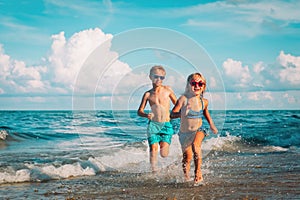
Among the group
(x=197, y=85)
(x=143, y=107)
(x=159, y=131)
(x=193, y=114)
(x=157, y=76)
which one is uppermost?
(x=157, y=76)

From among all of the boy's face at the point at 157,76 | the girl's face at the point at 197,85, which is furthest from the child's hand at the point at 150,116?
the girl's face at the point at 197,85

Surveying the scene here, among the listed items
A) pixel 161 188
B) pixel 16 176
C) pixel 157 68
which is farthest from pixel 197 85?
pixel 16 176

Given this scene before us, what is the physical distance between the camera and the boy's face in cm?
703

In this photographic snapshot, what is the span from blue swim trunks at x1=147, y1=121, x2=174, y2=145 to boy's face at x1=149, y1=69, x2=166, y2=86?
0.82 m

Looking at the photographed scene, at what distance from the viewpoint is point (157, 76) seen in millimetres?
7082

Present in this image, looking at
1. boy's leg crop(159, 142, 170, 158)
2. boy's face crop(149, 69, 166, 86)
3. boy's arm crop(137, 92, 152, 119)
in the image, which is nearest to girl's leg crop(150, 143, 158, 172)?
boy's leg crop(159, 142, 170, 158)

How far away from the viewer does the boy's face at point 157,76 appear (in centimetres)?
703

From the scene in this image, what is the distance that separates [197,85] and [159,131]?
140 cm

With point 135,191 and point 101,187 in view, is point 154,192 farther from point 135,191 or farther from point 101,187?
point 101,187

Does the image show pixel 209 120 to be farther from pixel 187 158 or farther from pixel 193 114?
pixel 187 158

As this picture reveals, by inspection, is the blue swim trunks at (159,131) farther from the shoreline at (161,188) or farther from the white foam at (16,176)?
the white foam at (16,176)

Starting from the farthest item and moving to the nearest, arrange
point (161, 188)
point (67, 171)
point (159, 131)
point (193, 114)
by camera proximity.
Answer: point (67, 171)
point (159, 131)
point (193, 114)
point (161, 188)

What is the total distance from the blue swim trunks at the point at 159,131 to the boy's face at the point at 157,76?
818mm

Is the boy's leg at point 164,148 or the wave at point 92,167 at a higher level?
the boy's leg at point 164,148
